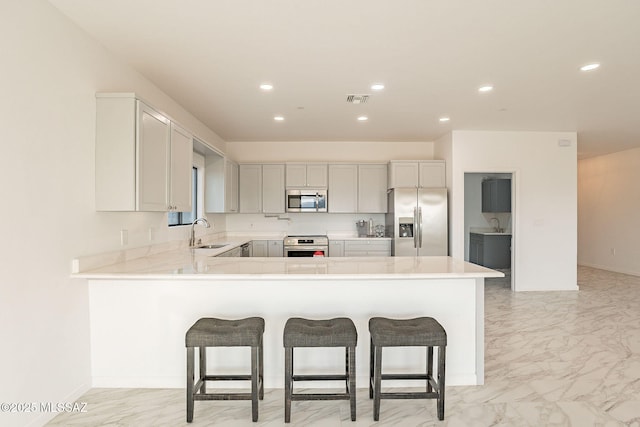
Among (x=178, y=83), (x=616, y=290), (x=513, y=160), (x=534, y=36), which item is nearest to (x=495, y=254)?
(x=616, y=290)

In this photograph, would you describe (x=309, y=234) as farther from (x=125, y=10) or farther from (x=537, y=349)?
(x=125, y=10)

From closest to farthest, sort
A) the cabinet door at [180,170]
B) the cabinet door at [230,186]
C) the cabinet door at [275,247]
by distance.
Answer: the cabinet door at [180,170]
the cabinet door at [230,186]
the cabinet door at [275,247]

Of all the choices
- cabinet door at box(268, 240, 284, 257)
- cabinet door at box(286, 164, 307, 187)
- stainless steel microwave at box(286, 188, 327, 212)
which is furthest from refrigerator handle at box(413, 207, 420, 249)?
cabinet door at box(268, 240, 284, 257)

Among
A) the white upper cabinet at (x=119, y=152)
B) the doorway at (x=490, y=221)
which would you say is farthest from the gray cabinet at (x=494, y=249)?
the white upper cabinet at (x=119, y=152)

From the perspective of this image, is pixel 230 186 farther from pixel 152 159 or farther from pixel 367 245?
pixel 152 159

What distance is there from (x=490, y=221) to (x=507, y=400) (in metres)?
6.01

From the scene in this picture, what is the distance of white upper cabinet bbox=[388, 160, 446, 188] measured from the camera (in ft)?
18.4

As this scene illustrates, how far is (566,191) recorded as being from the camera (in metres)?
5.47

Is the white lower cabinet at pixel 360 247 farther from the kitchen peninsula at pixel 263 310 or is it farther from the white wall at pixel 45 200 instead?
the white wall at pixel 45 200

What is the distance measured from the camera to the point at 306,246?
548 cm

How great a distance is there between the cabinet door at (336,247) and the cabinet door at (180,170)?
2.59 meters

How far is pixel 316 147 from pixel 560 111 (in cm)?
361

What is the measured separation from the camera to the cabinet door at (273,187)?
19.2 feet

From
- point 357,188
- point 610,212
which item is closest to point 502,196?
point 610,212
